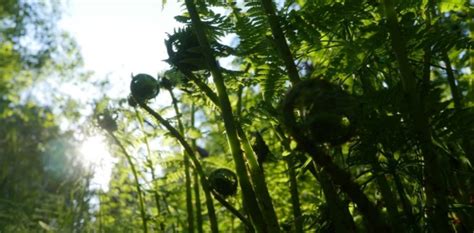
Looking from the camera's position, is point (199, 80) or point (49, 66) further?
point (49, 66)

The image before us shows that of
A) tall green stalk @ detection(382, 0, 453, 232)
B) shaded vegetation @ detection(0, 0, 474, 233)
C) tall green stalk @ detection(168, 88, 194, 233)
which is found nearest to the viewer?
shaded vegetation @ detection(0, 0, 474, 233)

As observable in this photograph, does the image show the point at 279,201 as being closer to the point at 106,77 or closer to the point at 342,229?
the point at 342,229

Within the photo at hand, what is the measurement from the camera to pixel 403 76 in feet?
3.26

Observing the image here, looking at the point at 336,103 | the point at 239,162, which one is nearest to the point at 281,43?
the point at 239,162

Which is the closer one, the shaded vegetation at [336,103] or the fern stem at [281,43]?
the shaded vegetation at [336,103]

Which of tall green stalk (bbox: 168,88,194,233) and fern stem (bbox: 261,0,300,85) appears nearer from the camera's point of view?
fern stem (bbox: 261,0,300,85)

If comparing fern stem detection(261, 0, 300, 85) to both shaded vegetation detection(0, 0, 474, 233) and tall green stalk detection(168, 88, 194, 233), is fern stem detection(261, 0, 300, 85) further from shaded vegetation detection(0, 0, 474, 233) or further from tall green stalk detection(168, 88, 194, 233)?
tall green stalk detection(168, 88, 194, 233)

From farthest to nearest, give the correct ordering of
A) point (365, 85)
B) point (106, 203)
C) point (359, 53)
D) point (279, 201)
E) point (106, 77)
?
point (106, 77)
point (106, 203)
point (279, 201)
point (365, 85)
point (359, 53)

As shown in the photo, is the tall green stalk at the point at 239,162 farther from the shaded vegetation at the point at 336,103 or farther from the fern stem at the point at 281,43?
the fern stem at the point at 281,43

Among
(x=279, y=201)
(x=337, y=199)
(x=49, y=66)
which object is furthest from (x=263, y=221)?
(x=49, y=66)

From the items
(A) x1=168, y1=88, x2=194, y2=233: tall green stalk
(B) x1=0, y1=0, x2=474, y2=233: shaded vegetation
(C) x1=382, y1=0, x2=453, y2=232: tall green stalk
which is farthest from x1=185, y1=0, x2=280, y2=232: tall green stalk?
(A) x1=168, y1=88, x2=194, y2=233: tall green stalk

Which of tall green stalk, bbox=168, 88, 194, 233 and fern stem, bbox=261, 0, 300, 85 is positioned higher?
fern stem, bbox=261, 0, 300, 85

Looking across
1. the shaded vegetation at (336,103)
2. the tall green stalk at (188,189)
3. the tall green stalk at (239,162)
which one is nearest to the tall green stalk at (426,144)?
the shaded vegetation at (336,103)

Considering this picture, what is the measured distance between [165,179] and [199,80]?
1069 mm
